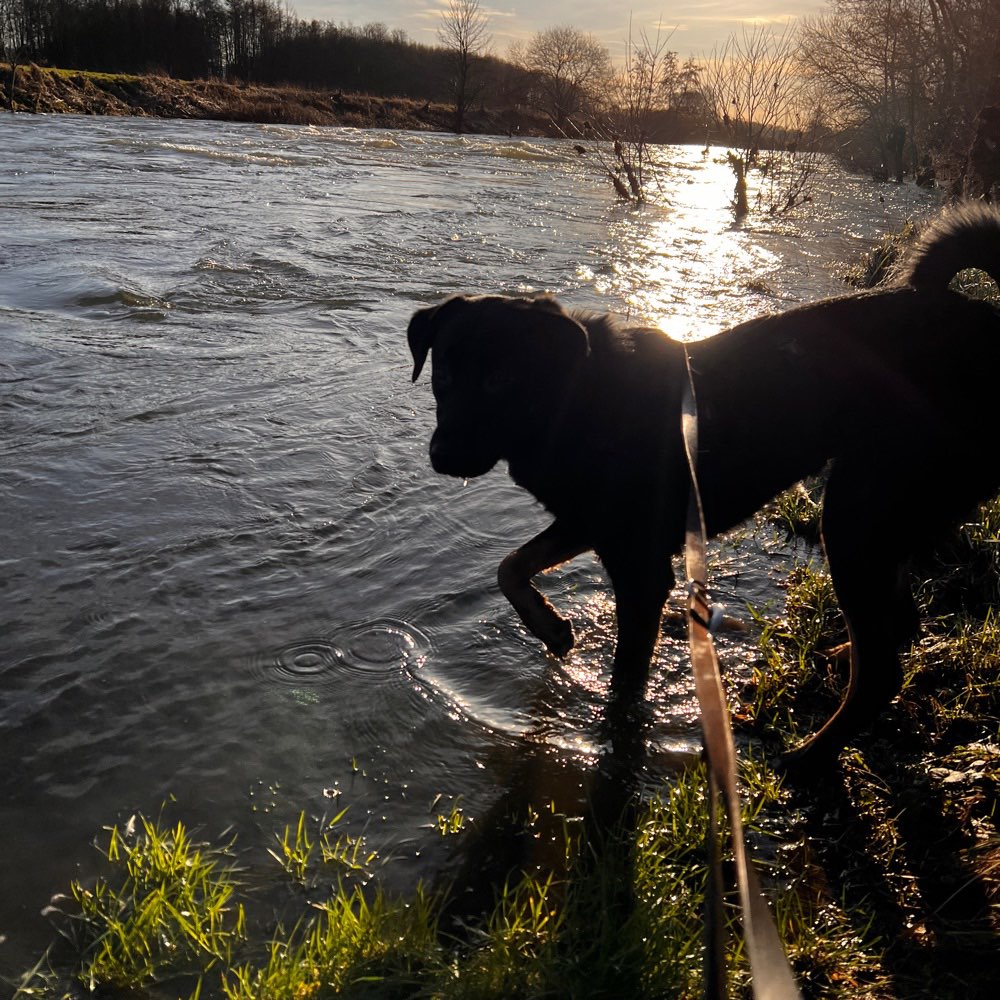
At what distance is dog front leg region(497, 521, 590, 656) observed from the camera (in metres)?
3.89

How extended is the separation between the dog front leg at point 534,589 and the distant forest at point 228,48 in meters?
67.8

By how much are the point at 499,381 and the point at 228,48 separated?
87.4m

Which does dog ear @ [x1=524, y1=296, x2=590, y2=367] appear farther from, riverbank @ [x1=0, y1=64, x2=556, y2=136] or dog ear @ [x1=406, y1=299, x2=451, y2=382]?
riverbank @ [x1=0, y1=64, x2=556, y2=136]

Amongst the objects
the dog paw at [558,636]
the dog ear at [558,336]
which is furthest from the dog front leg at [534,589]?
the dog ear at [558,336]

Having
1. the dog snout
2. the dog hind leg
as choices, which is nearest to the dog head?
the dog snout

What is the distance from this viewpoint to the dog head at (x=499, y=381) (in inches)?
149

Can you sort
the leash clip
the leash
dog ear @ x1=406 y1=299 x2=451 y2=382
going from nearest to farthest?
1. the leash
2. the leash clip
3. dog ear @ x1=406 y1=299 x2=451 y2=382

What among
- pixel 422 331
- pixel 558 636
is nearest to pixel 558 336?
pixel 422 331

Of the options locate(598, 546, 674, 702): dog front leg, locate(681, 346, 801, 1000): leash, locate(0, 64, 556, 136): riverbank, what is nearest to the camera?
locate(681, 346, 801, 1000): leash

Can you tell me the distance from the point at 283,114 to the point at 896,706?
167ft

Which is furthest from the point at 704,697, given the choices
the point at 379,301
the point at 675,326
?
the point at 379,301

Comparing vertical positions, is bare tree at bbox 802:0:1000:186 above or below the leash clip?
above

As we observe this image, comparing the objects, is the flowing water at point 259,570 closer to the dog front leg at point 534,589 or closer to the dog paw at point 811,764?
the dog front leg at point 534,589

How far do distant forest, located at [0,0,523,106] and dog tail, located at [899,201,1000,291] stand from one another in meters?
68.4
